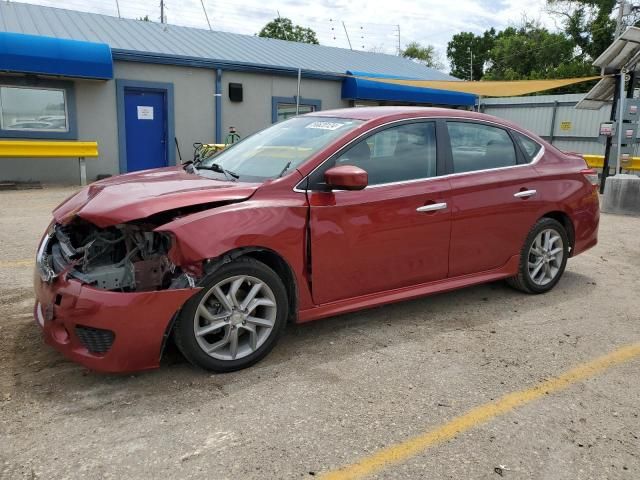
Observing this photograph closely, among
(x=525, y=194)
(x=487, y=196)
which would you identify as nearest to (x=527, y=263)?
(x=525, y=194)

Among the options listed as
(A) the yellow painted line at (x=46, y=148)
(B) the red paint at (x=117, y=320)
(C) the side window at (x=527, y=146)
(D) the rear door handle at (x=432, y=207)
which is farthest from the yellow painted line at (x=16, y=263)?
(A) the yellow painted line at (x=46, y=148)

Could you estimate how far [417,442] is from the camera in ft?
8.96

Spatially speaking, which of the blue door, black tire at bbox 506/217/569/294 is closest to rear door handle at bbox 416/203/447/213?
black tire at bbox 506/217/569/294

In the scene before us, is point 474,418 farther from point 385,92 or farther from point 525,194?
point 385,92

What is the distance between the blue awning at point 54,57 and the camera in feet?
37.8

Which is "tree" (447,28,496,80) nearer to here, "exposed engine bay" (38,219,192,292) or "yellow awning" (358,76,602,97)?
"yellow awning" (358,76,602,97)

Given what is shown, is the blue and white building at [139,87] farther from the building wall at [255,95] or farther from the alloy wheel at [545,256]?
the alloy wheel at [545,256]

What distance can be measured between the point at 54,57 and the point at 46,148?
77.9 inches

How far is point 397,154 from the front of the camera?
4.12 m

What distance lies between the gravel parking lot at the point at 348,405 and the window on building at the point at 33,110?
965 cm

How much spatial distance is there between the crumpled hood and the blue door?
11.0 meters

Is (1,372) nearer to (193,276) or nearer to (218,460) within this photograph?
(193,276)

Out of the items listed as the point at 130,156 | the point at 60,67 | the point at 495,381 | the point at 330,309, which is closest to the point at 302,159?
the point at 330,309

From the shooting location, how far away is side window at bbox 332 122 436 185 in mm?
3922
